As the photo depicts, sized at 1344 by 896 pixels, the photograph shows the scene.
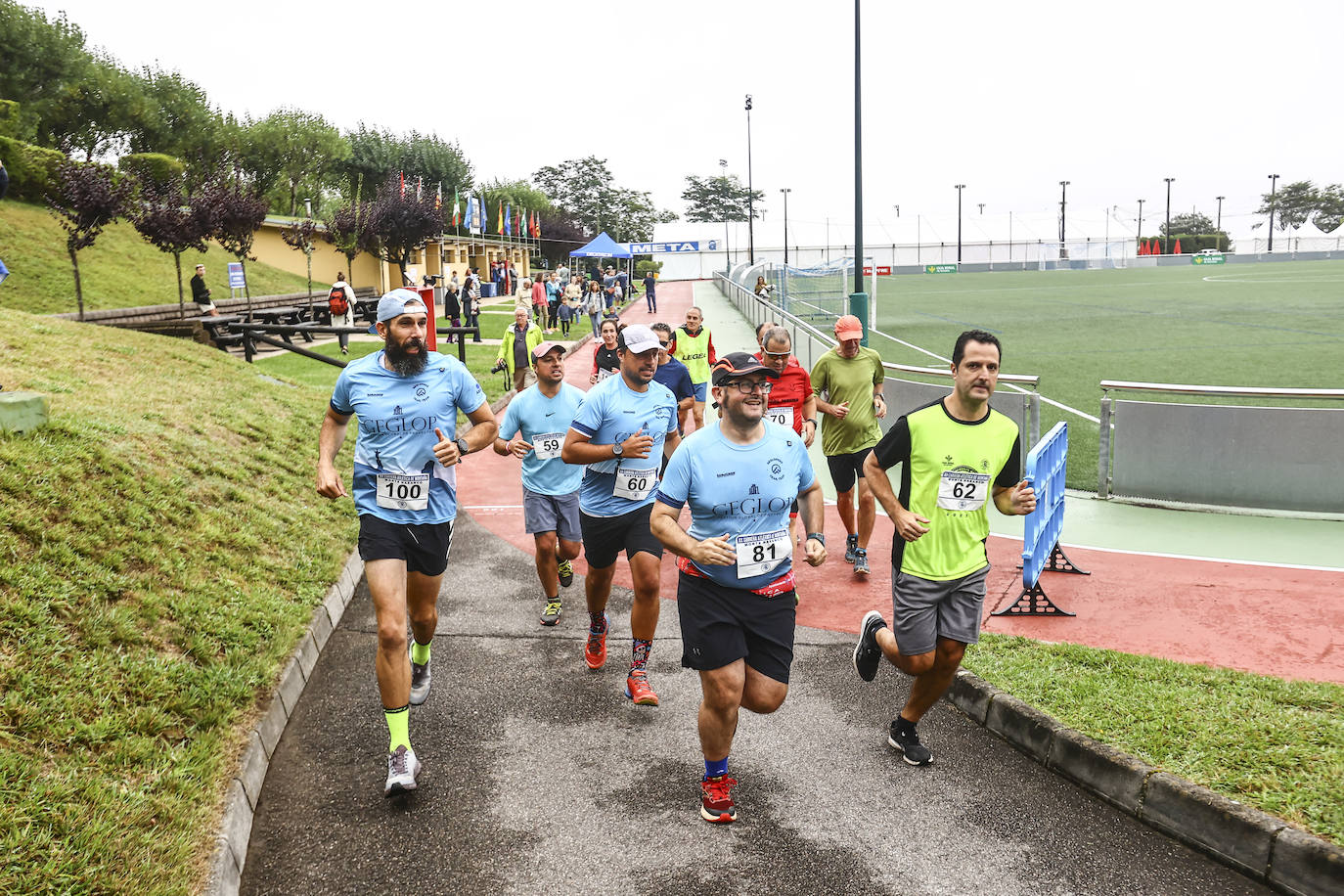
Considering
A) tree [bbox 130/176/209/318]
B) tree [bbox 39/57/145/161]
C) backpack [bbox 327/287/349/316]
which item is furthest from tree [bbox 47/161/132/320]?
tree [bbox 39/57/145/161]

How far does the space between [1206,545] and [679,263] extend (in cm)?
8196

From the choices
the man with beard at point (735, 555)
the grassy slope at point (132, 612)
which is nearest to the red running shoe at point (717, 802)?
the man with beard at point (735, 555)

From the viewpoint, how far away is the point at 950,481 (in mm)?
4699

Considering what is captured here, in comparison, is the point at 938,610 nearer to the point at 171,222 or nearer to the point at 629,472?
the point at 629,472

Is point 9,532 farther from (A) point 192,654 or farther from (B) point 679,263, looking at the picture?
(B) point 679,263

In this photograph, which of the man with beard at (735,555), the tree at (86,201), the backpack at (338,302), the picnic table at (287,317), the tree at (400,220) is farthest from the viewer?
the tree at (400,220)

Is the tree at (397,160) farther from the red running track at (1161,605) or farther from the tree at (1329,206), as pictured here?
the tree at (1329,206)

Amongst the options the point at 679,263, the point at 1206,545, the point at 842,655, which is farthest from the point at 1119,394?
the point at 679,263

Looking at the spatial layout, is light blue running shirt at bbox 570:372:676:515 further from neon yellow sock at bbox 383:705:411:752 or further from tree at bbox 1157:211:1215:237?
tree at bbox 1157:211:1215:237

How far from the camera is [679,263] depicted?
88.8 metres

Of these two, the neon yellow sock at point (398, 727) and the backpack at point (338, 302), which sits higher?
the backpack at point (338, 302)

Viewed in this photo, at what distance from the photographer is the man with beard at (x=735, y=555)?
428 centimetres

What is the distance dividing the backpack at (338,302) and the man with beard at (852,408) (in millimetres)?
Result: 20057

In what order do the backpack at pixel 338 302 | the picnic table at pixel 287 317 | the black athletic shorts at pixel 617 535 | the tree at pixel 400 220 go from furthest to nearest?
the tree at pixel 400 220 < the backpack at pixel 338 302 < the picnic table at pixel 287 317 < the black athletic shorts at pixel 617 535
